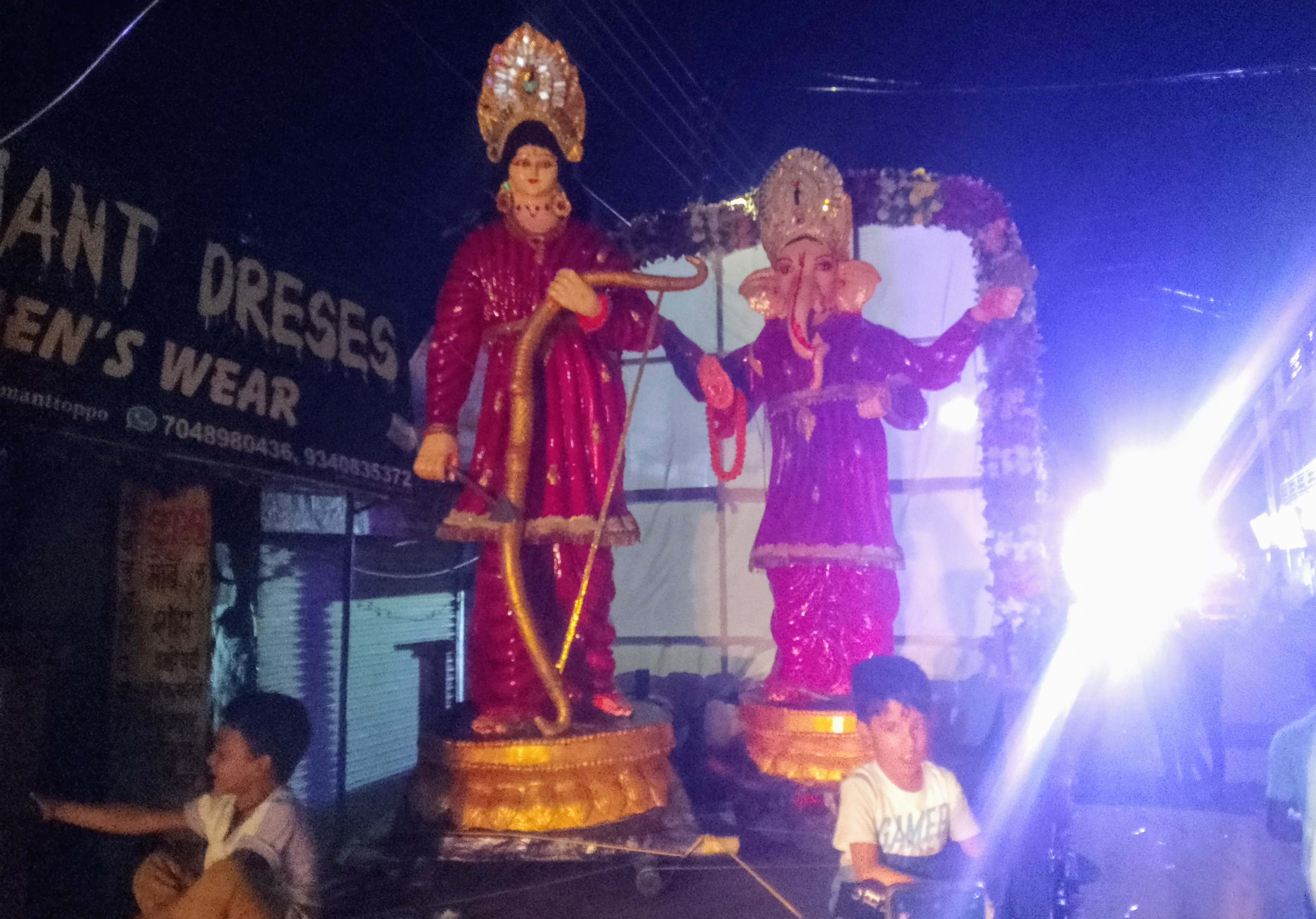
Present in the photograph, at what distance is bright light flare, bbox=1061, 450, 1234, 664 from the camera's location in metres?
5.41

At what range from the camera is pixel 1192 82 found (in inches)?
170

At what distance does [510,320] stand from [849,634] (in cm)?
184

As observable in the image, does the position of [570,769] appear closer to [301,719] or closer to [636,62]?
[301,719]

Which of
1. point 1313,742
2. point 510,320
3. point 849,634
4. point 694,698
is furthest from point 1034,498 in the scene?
point 510,320

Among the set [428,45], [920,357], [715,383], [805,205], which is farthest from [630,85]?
[920,357]

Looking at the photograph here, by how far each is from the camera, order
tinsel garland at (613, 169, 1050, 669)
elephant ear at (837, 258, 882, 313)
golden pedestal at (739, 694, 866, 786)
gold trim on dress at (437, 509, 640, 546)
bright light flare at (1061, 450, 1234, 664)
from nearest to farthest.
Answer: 1. gold trim on dress at (437, 509, 640, 546)
2. golden pedestal at (739, 694, 866, 786)
3. elephant ear at (837, 258, 882, 313)
4. tinsel garland at (613, 169, 1050, 669)
5. bright light flare at (1061, 450, 1234, 664)

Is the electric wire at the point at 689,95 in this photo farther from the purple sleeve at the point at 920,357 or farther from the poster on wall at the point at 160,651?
the poster on wall at the point at 160,651

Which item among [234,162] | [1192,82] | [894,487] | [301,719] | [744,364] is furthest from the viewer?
[894,487]

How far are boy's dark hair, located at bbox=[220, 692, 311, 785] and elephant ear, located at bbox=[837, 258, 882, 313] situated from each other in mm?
2659

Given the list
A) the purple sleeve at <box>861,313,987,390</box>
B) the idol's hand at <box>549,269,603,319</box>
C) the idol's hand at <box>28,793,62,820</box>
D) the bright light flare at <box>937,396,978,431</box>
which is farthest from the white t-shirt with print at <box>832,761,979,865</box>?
the bright light flare at <box>937,396,978,431</box>

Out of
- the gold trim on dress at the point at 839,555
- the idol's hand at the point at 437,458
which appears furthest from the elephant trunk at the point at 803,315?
the idol's hand at the point at 437,458

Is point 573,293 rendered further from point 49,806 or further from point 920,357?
point 49,806

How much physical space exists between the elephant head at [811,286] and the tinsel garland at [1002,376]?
1250 mm

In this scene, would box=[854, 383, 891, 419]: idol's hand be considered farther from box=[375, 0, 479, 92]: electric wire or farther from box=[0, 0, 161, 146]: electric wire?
box=[0, 0, 161, 146]: electric wire
